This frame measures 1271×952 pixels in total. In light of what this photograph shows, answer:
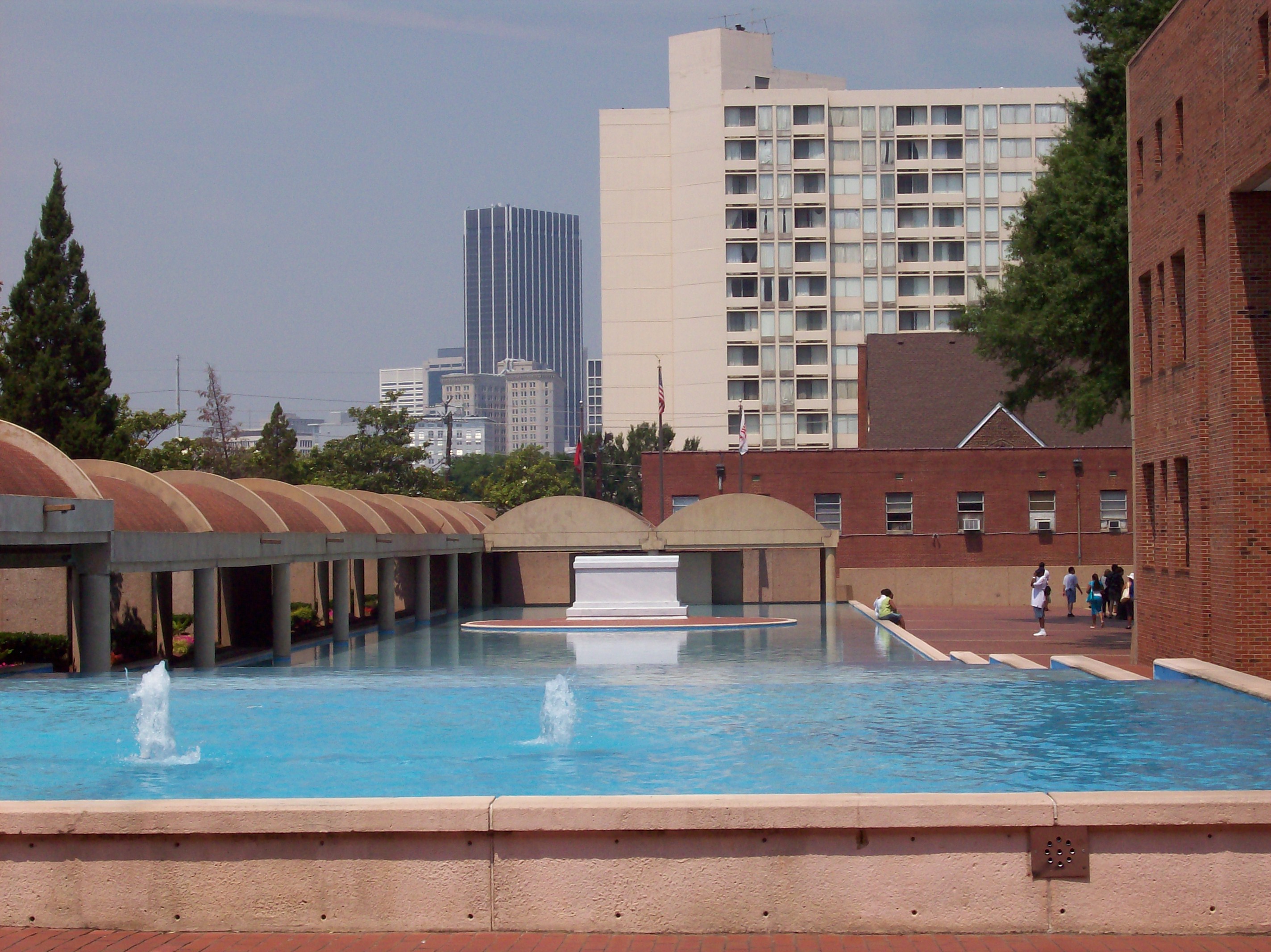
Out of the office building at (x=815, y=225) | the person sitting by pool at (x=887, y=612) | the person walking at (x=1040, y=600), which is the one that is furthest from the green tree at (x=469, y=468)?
the person walking at (x=1040, y=600)

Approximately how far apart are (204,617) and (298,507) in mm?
7886

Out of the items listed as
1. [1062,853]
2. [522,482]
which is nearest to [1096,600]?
[1062,853]

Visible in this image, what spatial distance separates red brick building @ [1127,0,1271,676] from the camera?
20406 mm

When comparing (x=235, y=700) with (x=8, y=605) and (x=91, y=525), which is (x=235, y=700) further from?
(x=8, y=605)

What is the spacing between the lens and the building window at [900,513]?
58.0 meters

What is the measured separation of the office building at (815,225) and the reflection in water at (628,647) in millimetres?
73285

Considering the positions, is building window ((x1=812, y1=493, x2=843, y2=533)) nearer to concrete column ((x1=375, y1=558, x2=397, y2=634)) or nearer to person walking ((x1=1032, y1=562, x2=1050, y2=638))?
person walking ((x1=1032, y1=562, x2=1050, y2=638))

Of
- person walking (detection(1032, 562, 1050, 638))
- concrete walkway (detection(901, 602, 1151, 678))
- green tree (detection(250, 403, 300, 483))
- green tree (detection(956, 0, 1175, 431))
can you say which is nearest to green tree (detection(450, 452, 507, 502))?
green tree (detection(250, 403, 300, 483))

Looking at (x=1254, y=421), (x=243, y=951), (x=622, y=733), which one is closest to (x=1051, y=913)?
(x=243, y=951)

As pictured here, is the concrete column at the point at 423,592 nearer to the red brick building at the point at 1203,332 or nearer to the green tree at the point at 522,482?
the red brick building at the point at 1203,332

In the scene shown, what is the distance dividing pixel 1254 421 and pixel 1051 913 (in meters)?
14.3

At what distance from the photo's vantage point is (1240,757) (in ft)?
46.3

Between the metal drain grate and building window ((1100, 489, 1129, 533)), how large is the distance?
51663 mm

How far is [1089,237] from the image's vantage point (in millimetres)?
32125
